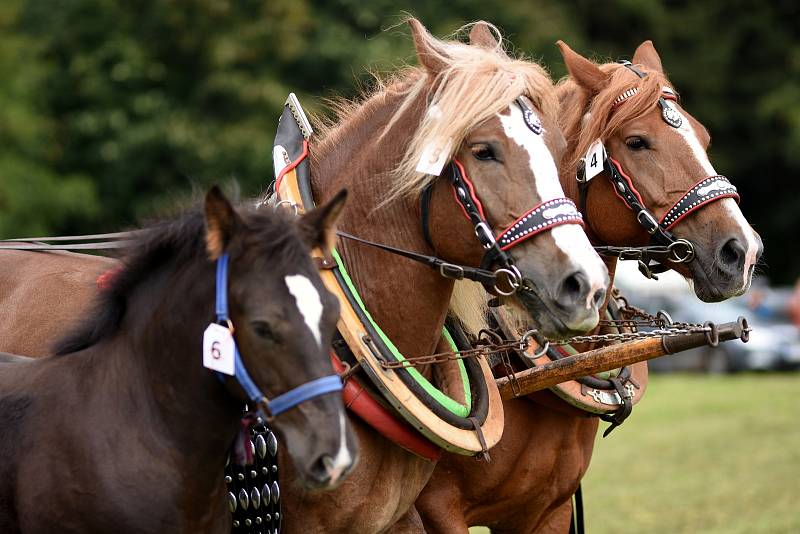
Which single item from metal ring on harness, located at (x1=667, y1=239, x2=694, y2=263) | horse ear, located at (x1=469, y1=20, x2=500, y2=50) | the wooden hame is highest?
horse ear, located at (x1=469, y1=20, x2=500, y2=50)

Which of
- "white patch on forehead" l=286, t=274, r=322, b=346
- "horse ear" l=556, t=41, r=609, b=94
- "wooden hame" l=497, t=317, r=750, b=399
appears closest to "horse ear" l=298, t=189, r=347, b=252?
"white patch on forehead" l=286, t=274, r=322, b=346

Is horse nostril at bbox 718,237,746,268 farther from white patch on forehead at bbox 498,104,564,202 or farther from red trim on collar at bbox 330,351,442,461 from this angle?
red trim on collar at bbox 330,351,442,461

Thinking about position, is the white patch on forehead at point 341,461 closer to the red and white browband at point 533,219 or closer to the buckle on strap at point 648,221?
the red and white browband at point 533,219

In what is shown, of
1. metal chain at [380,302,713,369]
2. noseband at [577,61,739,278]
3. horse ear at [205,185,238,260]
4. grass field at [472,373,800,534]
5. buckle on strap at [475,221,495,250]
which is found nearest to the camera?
horse ear at [205,185,238,260]

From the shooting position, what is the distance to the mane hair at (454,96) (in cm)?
371

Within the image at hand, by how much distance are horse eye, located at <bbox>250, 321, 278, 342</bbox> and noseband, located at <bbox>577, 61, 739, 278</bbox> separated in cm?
202

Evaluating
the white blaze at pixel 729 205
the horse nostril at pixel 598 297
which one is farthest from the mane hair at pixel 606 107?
the horse nostril at pixel 598 297

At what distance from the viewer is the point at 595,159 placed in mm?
4578

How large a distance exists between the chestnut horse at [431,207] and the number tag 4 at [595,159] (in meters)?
0.66

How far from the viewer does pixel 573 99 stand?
15.8 ft

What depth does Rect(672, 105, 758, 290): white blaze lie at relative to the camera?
4301 millimetres

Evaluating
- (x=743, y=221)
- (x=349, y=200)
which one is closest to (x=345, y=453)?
(x=349, y=200)

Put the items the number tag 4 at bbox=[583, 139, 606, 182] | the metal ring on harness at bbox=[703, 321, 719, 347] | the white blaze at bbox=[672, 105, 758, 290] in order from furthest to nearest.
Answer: the number tag 4 at bbox=[583, 139, 606, 182] < the white blaze at bbox=[672, 105, 758, 290] < the metal ring on harness at bbox=[703, 321, 719, 347]

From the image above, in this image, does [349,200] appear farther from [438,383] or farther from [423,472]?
[423,472]
